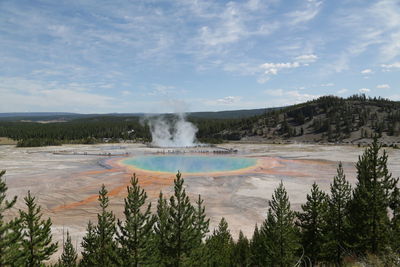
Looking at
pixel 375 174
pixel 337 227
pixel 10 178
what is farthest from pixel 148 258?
pixel 10 178

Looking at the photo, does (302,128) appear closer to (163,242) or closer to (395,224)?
(395,224)

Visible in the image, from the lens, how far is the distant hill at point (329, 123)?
128 m

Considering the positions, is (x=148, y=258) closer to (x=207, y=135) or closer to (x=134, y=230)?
(x=134, y=230)

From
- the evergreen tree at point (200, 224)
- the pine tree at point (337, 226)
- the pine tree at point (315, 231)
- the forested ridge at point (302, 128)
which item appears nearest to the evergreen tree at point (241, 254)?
the evergreen tree at point (200, 224)

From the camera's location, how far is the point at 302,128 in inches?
5832

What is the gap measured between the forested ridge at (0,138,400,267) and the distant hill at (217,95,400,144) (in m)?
112

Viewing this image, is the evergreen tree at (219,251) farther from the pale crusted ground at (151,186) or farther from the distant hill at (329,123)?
the distant hill at (329,123)

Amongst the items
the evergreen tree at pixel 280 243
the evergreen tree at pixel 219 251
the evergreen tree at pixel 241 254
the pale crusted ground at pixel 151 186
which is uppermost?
the evergreen tree at pixel 280 243

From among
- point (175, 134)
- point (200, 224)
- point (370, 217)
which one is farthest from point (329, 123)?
point (200, 224)

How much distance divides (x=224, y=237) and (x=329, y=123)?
13764 centimetres

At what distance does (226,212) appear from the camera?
3275cm

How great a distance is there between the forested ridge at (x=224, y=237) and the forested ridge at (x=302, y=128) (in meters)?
113

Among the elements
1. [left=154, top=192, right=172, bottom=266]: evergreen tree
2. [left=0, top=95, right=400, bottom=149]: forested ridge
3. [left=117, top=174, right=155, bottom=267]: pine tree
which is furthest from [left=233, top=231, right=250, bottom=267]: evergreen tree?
[left=0, top=95, right=400, bottom=149]: forested ridge

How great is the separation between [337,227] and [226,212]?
14.5 metres
